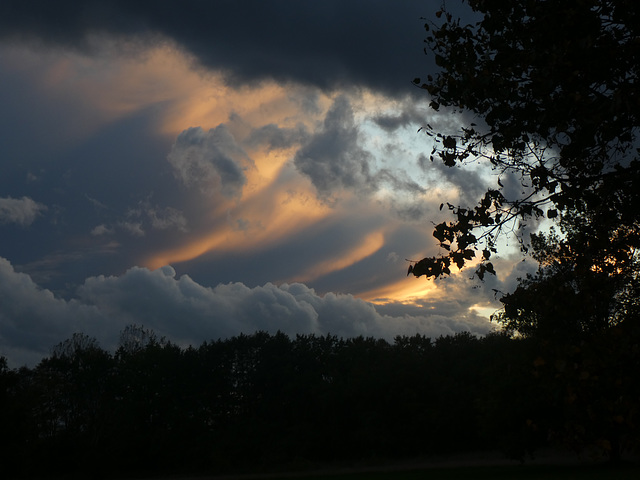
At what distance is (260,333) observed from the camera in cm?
8681

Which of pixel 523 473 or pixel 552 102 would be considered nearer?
→ pixel 552 102

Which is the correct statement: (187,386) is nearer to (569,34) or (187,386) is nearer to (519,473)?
(519,473)

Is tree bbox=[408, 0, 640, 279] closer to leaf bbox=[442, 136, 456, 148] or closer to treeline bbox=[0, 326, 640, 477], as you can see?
leaf bbox=[442, 136, 456, 148]

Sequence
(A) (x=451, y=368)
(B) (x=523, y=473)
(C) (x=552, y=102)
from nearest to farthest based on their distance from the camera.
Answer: (C) (x=552, y=102) < (B) (x=523, y=473) < (A) (x=451, y=368)

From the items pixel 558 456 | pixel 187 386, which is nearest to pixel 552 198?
pixel 558 456

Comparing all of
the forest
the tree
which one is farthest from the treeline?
the tree

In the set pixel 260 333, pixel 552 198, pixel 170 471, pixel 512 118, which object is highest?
pixel 260 333

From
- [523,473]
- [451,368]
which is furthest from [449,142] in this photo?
[451,368]

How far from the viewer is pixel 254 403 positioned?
7806 cm

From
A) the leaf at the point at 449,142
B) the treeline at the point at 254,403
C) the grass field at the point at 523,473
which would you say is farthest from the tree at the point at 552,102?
the treeline at the point at 254,403

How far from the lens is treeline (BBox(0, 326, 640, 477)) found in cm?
6706

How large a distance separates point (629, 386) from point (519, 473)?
42780 mm

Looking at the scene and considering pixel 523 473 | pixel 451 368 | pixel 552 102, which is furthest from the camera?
pixel 451 368

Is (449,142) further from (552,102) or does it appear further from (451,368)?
(451,368)
